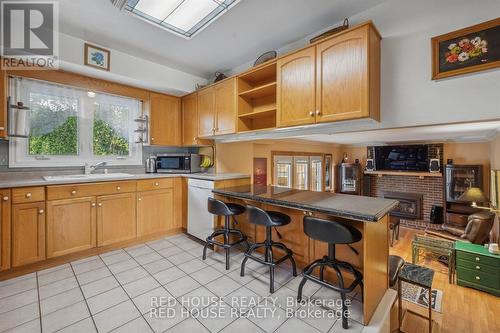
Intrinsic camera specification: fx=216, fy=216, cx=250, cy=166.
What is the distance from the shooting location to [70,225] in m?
2.45

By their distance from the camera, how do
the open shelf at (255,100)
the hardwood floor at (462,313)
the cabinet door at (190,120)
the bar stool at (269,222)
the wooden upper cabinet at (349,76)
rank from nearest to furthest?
the wooden upper cabinet at (349,76), the hardwood floor at (462,313), the bar stool at (269,222), the open shelf at (255,100), the cabinet door at (190,120)

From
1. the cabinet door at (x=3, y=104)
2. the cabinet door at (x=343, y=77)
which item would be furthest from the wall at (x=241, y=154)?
the cabinet door at (x=3, y=104)

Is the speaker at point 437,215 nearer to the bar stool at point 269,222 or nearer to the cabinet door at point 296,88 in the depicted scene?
the bar stool at point 269,222

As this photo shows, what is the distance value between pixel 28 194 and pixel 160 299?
1735 millimetres

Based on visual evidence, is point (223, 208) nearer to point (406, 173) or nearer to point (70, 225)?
point (70, 225)

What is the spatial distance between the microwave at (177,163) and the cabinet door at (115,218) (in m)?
0.73

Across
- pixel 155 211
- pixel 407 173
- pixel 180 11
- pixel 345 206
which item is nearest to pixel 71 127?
pixel 155 211

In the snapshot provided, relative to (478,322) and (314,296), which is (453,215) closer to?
(478,322)

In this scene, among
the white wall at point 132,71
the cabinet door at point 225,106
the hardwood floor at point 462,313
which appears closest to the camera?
the hardwood floor at point 462,313

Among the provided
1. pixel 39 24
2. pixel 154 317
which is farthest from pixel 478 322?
pixel 39 24

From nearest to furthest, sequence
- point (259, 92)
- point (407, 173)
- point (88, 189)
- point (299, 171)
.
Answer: point (88, 189) → point (259, 92) → point (407, 173) → point (299, 171)

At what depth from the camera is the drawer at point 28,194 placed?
2117 mm

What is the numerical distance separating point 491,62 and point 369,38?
841 mm

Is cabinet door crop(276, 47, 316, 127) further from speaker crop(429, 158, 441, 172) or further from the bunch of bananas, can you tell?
speaker crop(429, 158, 441, 172)
